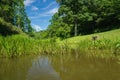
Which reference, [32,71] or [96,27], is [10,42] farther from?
[96,27]

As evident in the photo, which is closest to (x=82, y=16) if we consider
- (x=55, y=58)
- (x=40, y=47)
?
(x=40, y=47)

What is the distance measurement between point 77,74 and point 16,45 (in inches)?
202

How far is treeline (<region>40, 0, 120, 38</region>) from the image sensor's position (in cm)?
4125

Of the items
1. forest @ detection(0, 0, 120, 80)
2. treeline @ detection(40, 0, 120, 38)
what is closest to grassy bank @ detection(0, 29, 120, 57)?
forest @ detection(0, 0, 120, 80)

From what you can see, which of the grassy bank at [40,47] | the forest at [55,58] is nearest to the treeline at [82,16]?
the forest at [55,58]

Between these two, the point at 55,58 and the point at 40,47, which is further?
the point at 40,47

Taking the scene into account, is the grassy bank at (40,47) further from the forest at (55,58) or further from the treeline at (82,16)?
the treeline at (82,16)

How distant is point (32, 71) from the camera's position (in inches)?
336

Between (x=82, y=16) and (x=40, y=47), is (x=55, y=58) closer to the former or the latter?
(x=40, y=47)

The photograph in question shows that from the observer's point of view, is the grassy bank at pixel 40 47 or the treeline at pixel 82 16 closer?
the grassy bank at pixel 40 47

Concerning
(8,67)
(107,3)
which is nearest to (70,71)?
(8,67)

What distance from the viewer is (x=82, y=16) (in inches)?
1603

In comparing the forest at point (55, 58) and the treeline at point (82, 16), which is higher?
the treeline at point (82, 16)

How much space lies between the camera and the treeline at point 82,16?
41.2 m
